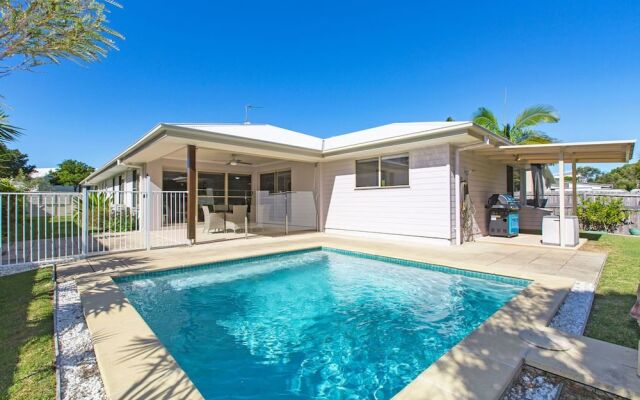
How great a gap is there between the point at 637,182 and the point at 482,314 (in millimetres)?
49963

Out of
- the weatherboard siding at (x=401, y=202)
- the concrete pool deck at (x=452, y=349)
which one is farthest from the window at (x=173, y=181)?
the weatherboard siding at (x=401, y=202)

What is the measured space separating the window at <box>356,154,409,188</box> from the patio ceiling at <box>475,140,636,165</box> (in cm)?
228

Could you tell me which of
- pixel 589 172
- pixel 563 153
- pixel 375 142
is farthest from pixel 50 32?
pixel 589 172

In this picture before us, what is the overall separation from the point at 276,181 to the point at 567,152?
1030 cm

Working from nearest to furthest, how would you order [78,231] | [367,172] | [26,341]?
1. [26,341]
2. [78,231]
3. [367,172]

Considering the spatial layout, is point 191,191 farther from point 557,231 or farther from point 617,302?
point 557,231

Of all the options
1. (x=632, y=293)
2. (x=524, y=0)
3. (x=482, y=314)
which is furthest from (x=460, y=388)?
(x=524, y=0)

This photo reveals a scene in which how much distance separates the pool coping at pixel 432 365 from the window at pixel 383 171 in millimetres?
5060

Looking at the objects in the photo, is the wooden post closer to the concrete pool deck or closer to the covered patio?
the covered patio

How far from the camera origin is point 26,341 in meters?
2.69

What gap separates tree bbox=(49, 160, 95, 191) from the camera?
137 feet

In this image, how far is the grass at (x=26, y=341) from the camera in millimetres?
1999

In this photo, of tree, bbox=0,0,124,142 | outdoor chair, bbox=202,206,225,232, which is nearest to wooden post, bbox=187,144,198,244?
outdoor chair, bbox=202,206,225,232

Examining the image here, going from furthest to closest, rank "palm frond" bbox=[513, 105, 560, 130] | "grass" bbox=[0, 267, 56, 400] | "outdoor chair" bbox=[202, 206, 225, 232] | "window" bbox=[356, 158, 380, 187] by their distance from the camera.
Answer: "palm frond" bbox=[513, 105, 560, 130]
"outdoor chair" bbox=[202, 206, 225, 232]
"window" bbox=[356, 158, 380, 187]
"grass" bbox=[0, 267, 56, 400]
